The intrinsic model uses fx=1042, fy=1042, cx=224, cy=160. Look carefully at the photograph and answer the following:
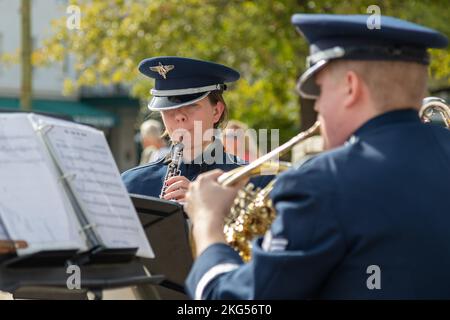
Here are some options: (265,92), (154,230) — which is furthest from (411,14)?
(154,230)

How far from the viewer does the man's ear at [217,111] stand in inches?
192

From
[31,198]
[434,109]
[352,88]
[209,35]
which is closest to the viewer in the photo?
[352,88]

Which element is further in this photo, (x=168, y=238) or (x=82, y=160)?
(x=168, y=238)

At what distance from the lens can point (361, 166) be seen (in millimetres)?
2738

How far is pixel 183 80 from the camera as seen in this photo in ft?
15.9

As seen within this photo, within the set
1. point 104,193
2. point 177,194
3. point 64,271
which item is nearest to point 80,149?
point 104,193

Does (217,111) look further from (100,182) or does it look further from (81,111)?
(81,111)

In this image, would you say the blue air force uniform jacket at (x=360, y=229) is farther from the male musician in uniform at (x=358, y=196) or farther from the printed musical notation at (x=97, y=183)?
the printed musical notation at (x=97, y=183)

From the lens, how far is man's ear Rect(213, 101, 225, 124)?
192 inches

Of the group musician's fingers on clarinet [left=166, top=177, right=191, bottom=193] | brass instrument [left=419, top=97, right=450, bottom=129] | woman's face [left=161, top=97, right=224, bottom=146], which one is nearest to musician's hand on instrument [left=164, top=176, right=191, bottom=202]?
musician's fingers on clarinet [left=166, top=177, right=191, bottom=193]

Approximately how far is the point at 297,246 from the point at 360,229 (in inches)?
6.6

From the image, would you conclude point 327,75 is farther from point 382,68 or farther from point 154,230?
point 154,230

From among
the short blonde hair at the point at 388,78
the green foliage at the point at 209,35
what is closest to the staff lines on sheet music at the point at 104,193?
the short blonde hair at the point at 388,78

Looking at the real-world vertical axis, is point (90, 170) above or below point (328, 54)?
below
